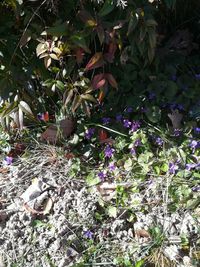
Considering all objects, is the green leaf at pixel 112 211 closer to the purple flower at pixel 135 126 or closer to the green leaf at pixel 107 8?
the purple flower at pixel 135 126

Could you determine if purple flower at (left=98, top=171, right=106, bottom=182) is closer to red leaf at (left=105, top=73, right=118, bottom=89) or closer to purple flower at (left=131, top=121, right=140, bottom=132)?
purple flower at (left=131, top=121, right=140, bottom=132)

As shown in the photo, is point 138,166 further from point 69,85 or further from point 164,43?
point 164,43

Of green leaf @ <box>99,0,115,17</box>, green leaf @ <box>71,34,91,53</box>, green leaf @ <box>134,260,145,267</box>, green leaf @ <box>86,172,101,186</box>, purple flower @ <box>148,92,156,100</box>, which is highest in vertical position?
green leaf @ <box>99,0,115,17</box>

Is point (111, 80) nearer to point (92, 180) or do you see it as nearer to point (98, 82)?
point (98, 82)

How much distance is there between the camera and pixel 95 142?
8.38 feet

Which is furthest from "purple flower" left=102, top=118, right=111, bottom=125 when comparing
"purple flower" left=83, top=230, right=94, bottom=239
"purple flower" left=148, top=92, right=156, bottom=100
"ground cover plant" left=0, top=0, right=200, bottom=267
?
"purple flower" left=83, top=230, right=94, bottom=239

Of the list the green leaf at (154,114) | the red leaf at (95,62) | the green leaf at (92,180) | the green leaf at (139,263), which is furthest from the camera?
the green leaf at (154,114)

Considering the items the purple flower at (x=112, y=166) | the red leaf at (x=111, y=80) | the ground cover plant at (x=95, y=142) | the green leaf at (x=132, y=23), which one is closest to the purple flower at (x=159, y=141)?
the ground cover plant at (x=95, y=142)

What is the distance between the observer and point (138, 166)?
7.86 feet

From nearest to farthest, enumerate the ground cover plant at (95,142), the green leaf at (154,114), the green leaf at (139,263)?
the green leaf at (139,263) < the ground cover plant at (95,142) < the green leaf at (154,114)

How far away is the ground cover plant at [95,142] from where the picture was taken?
2148 mm

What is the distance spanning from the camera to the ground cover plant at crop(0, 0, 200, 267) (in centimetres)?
215

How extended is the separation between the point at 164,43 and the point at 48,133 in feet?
3.06

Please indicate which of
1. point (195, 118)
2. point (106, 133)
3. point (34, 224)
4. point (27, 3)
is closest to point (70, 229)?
point (34, 224)
